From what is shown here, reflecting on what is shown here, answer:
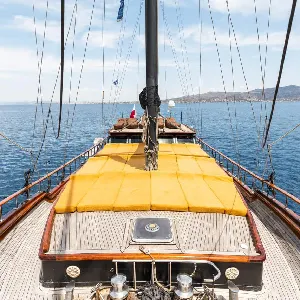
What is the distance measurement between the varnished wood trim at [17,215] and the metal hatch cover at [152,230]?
512 centimetres

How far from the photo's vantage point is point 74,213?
8.38 meters

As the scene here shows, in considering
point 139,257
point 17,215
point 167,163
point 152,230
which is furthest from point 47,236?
point 167,163

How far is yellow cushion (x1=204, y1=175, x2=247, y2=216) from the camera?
8.29m

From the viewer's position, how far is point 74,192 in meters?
9.42

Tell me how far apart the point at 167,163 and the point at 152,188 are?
321 cm

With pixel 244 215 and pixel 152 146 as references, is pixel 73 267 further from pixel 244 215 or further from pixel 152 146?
pixel 152 146

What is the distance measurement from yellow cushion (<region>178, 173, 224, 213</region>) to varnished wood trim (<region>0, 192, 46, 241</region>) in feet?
20.8

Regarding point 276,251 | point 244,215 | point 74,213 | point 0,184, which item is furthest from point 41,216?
point 0,184

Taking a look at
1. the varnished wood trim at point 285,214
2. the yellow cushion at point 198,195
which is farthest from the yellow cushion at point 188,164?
the varnished wood trim at point 285,214

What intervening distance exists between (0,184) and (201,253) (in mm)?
33104

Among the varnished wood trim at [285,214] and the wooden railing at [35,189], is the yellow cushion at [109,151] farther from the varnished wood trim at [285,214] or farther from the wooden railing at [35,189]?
the varnished wood trim at [285,214]

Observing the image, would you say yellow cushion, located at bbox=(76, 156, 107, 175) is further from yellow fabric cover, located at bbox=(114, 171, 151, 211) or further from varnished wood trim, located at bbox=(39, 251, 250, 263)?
varnished wood trim, located at bbox=(39, 251, 250, 263)

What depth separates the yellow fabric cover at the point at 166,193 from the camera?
329 inches

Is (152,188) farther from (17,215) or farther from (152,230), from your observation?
(17,215)
